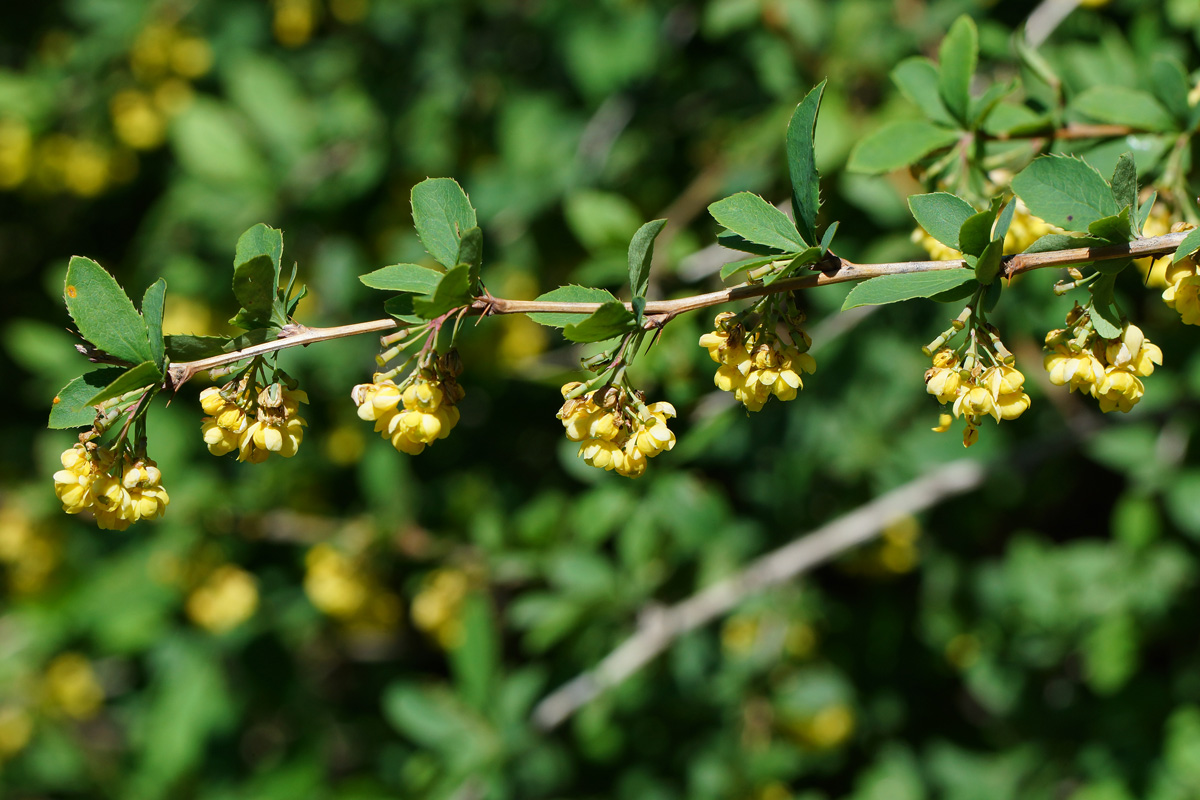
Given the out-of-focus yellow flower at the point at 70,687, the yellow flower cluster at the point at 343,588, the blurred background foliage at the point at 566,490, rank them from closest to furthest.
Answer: the blurred background foliage at the point at 566,490, the yellow flower cluster at the point at 343,588, the out-of-focus yellow flower at the point at 70,687

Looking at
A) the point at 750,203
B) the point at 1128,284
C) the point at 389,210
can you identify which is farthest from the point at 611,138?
the point at 750,203

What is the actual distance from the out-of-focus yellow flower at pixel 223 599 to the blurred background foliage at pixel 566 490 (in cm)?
1

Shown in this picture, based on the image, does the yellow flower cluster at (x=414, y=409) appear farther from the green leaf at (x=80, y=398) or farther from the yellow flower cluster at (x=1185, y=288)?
the yellow flower cluster at (x=1185, y=288)

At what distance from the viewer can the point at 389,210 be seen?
3.22m

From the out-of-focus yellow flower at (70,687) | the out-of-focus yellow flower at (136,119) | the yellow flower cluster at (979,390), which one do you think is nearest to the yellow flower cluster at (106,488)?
the yellow flower cluster at (979,390)

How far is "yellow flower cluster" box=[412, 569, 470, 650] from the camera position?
2863 millimetres

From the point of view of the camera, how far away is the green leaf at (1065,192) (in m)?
1.12

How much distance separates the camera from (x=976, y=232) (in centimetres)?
103

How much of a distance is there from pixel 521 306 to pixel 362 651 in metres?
3.65

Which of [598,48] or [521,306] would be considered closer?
[521,306]

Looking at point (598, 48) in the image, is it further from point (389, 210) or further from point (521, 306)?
point (521, 306)

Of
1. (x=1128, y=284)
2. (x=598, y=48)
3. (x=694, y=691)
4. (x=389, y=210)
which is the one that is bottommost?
(x=694, y=691)

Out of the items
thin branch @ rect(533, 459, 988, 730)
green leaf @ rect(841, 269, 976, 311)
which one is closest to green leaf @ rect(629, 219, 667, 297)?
green leaf @ rect(841, 269, 976, 311)

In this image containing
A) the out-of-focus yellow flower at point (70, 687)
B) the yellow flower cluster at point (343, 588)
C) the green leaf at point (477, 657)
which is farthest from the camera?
the out-of-focus yellow flower at point (70, 687)
